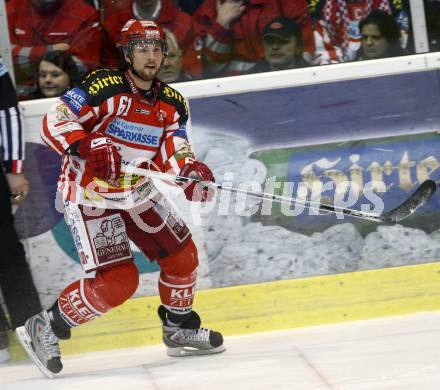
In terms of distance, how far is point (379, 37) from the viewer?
461 cm

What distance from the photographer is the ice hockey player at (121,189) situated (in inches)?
154

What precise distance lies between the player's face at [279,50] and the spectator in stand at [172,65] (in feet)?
1.19

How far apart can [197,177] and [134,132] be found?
295 millimetres

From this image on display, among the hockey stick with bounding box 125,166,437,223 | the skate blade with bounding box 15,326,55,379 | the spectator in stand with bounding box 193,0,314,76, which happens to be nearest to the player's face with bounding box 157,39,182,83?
the spectator in stand with bounding box 193,0,314,76

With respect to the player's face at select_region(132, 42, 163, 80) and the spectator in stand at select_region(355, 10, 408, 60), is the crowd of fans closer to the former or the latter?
the spectator in stand at select_region(355, 10, 408, 60)

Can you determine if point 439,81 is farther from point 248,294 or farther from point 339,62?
point 248,294

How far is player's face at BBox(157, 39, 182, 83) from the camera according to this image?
4488 millimetres

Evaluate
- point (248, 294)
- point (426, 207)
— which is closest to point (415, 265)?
point (426, 207)

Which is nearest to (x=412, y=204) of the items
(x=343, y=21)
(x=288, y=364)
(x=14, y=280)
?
(x=288, y=364)

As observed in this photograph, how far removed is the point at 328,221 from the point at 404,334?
625mm

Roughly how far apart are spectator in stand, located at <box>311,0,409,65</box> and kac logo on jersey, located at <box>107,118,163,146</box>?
3.10 ft

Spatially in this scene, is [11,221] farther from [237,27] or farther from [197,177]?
[237,27]

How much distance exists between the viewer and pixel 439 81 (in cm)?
456

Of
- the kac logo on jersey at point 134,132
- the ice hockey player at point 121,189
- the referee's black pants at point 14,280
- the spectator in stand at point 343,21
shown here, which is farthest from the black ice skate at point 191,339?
the spectator in stand at point 343,21
